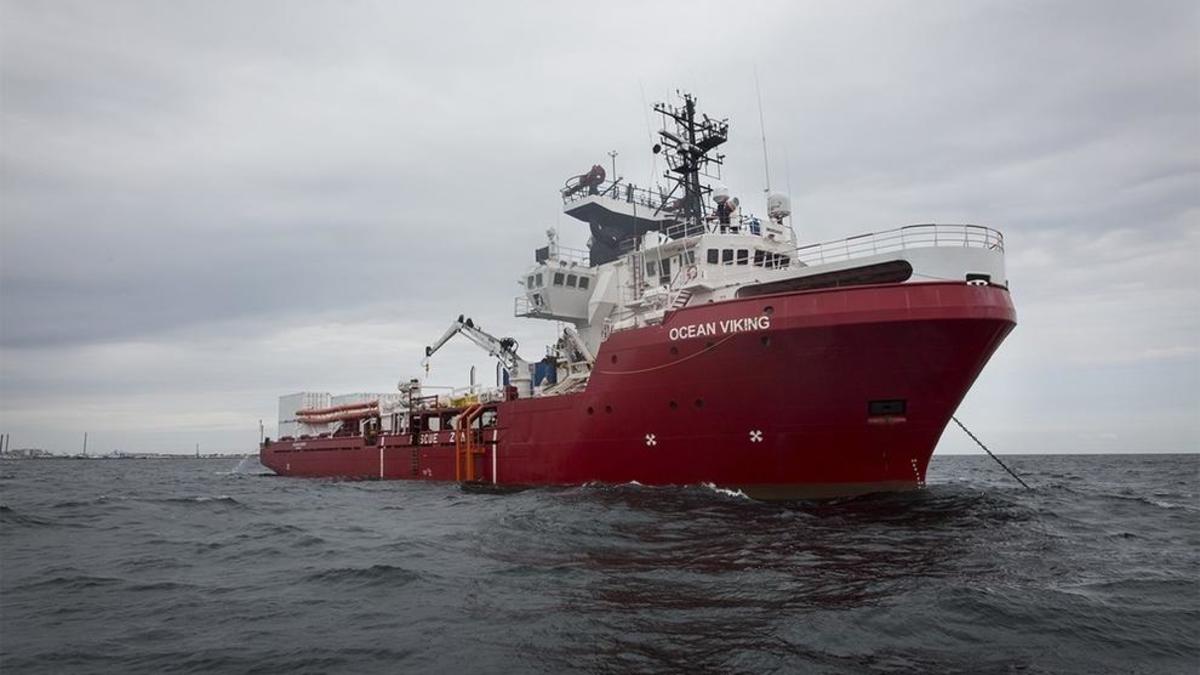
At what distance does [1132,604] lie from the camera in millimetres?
7891

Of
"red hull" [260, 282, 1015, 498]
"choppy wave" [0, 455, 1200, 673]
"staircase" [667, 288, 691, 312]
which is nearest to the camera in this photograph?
"choppy wave" [0, 455, 1200, 673]

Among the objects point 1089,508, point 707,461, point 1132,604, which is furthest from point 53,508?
point 1089,508

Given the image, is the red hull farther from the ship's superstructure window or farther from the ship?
the ship's superstructure window

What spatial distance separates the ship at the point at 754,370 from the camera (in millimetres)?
15148

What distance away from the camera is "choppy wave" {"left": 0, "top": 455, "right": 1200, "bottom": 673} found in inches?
246

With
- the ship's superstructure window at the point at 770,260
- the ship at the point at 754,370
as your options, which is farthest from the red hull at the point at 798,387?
the ship's superstructure window at the point at 770,260

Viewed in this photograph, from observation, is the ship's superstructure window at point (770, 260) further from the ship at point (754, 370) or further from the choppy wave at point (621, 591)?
the choppy wave at point (621, 591)

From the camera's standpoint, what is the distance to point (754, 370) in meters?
16.0

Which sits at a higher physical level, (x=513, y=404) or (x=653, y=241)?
(x=653, y=241)

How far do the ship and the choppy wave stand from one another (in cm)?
118

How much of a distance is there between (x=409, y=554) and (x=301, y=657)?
4.98m

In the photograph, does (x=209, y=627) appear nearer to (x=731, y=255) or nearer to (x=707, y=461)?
(x=707, y=461)

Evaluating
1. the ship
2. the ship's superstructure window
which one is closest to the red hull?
the ship

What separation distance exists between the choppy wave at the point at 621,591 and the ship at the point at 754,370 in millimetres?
1175
